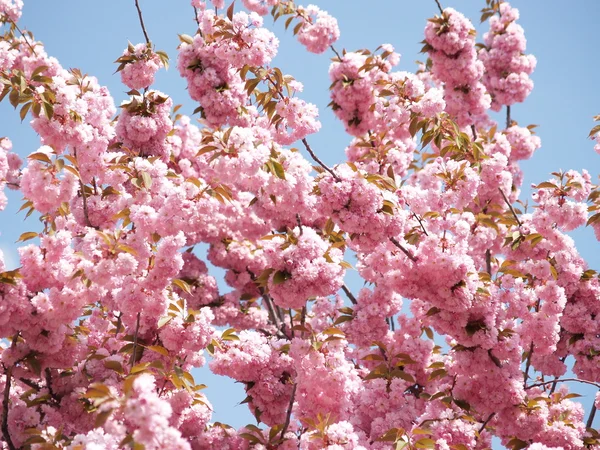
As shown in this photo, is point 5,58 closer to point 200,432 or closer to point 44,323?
point 44,323

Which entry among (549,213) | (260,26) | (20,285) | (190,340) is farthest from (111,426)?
(549,213)

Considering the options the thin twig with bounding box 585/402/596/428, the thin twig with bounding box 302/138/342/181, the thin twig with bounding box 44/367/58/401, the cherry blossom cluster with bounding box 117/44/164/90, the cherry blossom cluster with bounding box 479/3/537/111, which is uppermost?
the cherry blossom cluster with bounding box 479/3/537/111

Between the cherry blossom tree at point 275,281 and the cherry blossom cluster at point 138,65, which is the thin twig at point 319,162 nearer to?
the cherry blossom tree at point 275,281

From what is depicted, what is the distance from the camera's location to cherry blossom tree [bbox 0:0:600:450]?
14.4 feet

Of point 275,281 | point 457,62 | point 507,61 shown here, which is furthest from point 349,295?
point 507,61

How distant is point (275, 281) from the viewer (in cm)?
463

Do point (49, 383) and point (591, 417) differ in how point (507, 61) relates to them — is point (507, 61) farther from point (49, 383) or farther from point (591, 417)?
point (49, 383)

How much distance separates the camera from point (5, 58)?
684cm

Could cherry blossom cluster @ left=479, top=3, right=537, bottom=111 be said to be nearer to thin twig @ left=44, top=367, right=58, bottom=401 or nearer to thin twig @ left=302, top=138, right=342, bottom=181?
thin twig @ left=302, top=138, right=342, bottom=181

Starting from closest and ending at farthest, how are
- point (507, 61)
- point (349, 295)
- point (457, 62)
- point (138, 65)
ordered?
point (138, 65) < point (349, 295) < point (457, 62) < point (507, 61)

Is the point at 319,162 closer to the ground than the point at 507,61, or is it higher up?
closer to the ground

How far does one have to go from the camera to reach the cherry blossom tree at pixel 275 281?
14.4ft

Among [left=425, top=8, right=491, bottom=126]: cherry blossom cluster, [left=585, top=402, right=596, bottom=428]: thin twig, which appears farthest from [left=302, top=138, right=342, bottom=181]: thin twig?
[left=585, top=402, right=596, bottom=428]: thin twig

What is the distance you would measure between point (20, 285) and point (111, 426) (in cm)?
200
